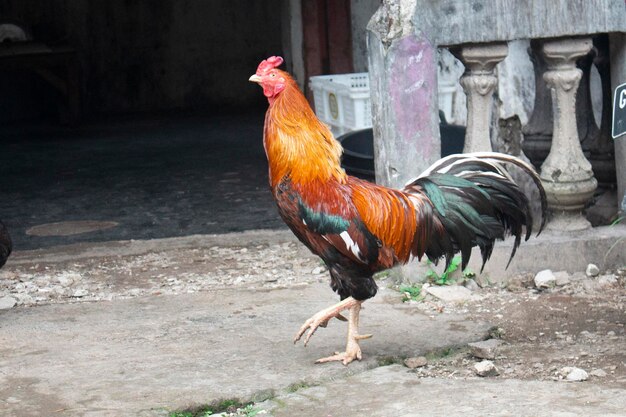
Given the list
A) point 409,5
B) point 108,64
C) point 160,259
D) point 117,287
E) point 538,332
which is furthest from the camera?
point 108,64

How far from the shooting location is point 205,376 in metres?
4.89

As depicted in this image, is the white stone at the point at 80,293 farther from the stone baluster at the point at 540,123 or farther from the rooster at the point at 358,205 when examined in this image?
the stone baluster at the point at 540,123

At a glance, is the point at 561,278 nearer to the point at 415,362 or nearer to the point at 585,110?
the point at 585,110

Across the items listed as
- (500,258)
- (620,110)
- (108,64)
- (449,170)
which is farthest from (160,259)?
(108,64)

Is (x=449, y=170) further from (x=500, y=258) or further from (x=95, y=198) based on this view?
(x=95, y=198)

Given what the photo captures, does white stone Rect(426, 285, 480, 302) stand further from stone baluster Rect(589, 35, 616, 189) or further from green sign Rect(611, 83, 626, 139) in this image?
stone baluster Rect(589, 35, 616, 189)

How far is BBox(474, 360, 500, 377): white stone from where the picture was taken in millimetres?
4797

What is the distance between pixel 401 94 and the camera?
6.24m

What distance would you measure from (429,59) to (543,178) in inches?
40.5

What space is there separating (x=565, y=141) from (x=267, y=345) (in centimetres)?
230

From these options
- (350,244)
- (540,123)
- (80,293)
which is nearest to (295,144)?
(350,244)

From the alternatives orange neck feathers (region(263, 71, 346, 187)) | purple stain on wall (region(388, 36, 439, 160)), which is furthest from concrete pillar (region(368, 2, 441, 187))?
orange neck feathers (region(263, 71, 346, 187))

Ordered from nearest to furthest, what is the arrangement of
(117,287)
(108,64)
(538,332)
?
(538,332) → (117,287) → (108,64)

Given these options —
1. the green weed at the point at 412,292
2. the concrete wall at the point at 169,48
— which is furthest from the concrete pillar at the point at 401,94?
the concrete wall at the point at 169,48
